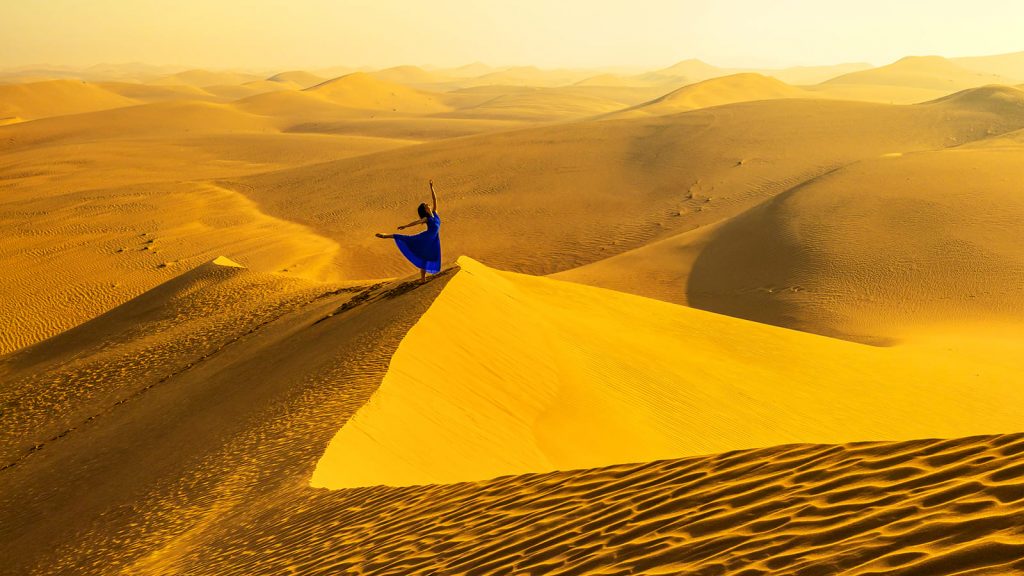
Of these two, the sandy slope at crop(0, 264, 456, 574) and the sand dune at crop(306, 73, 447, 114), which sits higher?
the sand dune at crop(306, 73, 447, 114)

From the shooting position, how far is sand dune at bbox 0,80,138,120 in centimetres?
8519

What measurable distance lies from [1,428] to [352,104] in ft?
295

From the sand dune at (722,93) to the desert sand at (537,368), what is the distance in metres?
35.0

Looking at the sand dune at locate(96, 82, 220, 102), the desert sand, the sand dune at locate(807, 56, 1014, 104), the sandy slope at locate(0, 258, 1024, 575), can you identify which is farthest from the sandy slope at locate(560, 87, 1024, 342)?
the sand dune at locate(96, 82, 220, 102)

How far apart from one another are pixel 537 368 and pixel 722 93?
7695 centimetres

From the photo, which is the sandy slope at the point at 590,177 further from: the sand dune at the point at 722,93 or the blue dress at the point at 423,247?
the sand dune at the point at 722,93

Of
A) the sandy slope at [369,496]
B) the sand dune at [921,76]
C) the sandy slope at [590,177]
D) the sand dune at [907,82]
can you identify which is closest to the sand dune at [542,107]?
the sand dune at [907,82]

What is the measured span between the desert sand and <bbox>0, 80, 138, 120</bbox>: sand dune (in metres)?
60.3

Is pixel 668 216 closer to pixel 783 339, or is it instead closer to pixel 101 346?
pixel 783 339

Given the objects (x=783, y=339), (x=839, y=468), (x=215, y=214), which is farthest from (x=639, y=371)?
(x=215, y=214)

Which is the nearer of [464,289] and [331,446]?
[331,446]

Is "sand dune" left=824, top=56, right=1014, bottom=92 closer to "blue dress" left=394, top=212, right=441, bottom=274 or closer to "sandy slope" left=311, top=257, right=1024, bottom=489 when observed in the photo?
"sandy slope" left=311, top=257, right=1024, bottom=489

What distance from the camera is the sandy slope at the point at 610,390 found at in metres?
7.17

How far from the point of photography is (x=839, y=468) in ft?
13.1
